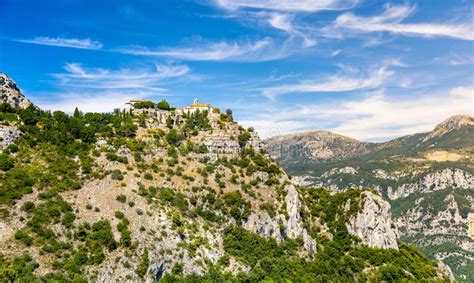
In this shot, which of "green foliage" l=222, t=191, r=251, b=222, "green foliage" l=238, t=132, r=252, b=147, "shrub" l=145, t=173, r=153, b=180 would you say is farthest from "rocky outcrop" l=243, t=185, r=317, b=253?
"shrub" l=145, t=173, r=153, b=180

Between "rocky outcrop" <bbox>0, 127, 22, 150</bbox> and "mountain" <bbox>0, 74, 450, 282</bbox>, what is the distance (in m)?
0.91

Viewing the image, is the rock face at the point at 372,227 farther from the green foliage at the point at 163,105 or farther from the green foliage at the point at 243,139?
the green foliage at the point at 163,105

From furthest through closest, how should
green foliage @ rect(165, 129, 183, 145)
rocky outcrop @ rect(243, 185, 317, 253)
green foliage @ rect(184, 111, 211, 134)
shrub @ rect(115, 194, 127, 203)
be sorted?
green foliage @ rect(184, 111, 211, 134)
green foliage @ rect(165, 129, 183, 145)
rocky outcrop @ rect(243, 185, 317, 253)
shrub @ rect(115, 194, 127, 203)

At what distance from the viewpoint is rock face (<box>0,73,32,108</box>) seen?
14312 cm

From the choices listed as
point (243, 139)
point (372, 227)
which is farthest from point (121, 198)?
point (372, 227)

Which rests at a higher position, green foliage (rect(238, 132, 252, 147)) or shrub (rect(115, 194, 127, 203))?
green foliage (rect(238, 132, 252, 147))

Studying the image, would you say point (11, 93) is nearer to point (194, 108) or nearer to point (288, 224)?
point (194, 108)

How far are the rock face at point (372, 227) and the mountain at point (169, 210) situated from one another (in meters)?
0.30

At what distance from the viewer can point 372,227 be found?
106 meters

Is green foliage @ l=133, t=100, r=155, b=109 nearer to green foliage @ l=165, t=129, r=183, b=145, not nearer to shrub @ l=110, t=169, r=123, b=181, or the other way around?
green foliage @ l=165, t=129, r=183, b=145

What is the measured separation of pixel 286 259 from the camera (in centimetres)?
8912

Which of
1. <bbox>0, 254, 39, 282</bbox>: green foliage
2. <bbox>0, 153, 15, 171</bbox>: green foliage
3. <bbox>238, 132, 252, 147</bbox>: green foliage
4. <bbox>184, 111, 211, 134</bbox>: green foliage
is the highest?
<bbox>184, 111, 211, 134</bbox>: green foliage

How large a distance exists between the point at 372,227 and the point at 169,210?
59859 mm

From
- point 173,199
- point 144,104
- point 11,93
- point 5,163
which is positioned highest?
point 11,93
